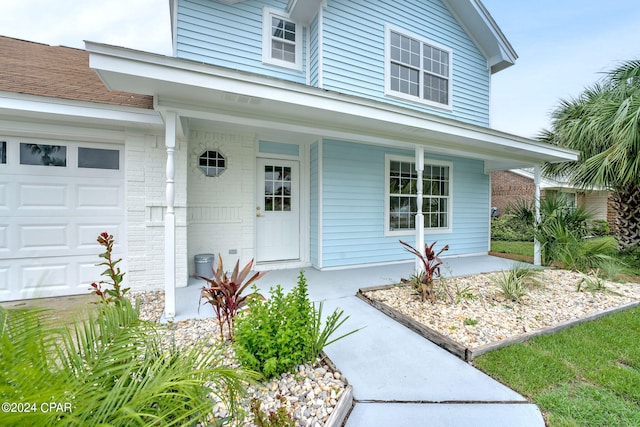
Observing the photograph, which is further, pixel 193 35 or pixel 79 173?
pixel 193 35

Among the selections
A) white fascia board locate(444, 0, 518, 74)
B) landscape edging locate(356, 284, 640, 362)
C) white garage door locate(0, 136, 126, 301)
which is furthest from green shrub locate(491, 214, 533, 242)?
white garage door locate(0, 136, 126, 301)

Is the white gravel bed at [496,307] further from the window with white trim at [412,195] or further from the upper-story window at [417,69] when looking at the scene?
the upper-story window at [417,69]

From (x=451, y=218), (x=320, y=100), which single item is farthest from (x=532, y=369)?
(x=451, y=218)

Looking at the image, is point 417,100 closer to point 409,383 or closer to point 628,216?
point 409,383

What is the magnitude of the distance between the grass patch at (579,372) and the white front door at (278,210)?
159 inches

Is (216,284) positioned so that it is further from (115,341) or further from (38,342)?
(38,342)

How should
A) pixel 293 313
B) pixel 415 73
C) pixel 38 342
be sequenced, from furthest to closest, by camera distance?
1. pixel 415 73
2. pixel 293 313
3. pixel 38 342

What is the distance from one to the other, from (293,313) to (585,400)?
6.98ft

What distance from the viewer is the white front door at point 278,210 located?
562 centimetres

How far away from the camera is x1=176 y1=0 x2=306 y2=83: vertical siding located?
16.2 ft

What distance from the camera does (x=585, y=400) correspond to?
77.6 inches

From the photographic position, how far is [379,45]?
6.00 meters

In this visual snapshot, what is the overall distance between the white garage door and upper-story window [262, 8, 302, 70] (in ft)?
10.6

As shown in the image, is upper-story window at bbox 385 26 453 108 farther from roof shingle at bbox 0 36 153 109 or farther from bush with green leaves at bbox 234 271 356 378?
bush with green leaves at bbox 234 271 356 378
